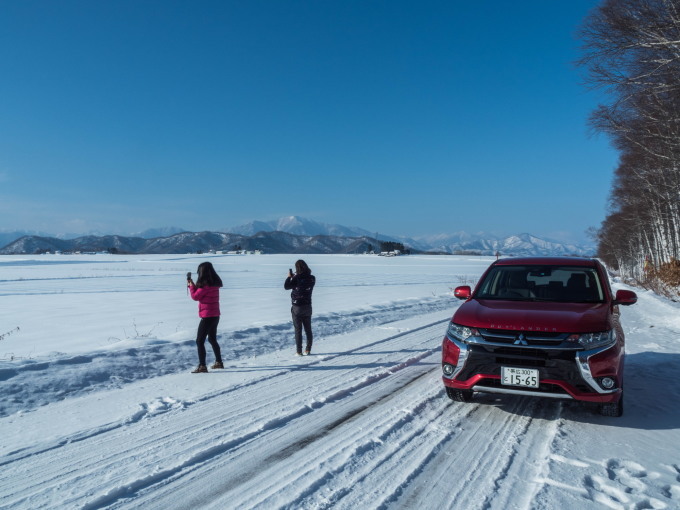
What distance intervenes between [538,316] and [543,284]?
136 cm

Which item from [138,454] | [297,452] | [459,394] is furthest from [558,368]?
[138,454]

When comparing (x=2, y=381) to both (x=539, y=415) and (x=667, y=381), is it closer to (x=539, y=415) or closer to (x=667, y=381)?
(x=539, y=415)

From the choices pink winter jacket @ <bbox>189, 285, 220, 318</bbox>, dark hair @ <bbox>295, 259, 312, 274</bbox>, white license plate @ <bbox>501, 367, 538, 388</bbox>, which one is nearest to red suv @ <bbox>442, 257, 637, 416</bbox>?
white license plate @ <bbox>501, 367, 538, 388</bbox>

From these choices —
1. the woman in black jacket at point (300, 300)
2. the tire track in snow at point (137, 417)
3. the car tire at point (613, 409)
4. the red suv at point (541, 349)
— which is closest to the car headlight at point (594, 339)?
the red suv at point (541, 349)

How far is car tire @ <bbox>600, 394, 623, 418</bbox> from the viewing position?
4.78 meters

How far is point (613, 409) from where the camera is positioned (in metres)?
4.84

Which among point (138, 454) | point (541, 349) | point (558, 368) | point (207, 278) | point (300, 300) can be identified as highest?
point (207, 278)

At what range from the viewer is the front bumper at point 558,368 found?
177 inches

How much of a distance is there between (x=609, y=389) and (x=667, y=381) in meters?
2.75

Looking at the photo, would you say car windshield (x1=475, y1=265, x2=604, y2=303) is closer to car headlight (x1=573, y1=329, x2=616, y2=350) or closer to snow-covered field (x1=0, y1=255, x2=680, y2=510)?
car headlight (x1=573, y1=329, x2=616, y2=350)

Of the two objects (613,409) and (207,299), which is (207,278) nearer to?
(207,299)

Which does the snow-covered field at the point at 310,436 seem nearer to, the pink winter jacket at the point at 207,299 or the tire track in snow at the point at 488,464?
the tire track in snow at the point at 488,464

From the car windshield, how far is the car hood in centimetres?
30

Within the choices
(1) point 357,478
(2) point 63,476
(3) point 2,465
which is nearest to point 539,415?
(1) point 357,478
